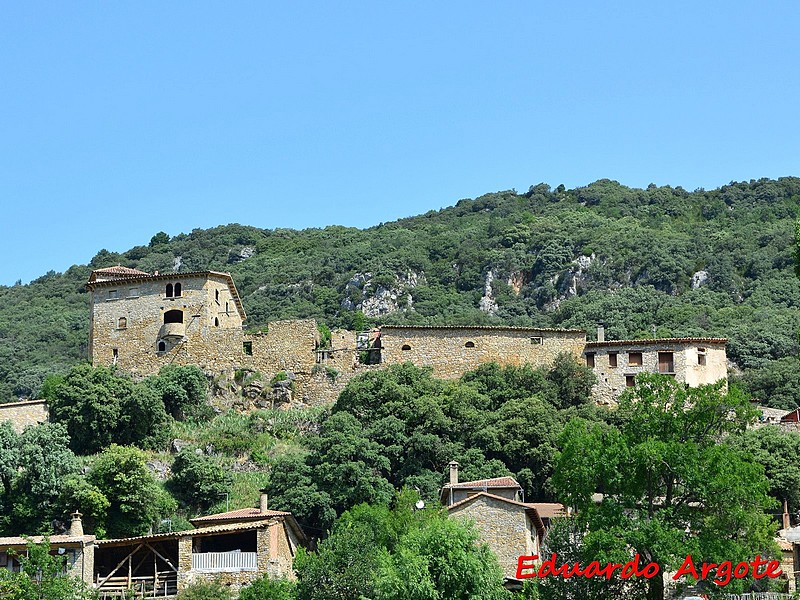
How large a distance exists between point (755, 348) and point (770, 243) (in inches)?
1348

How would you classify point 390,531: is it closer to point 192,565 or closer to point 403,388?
point 192,565

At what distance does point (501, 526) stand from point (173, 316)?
29.6m

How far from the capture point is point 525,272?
120 m

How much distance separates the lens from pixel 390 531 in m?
43.5

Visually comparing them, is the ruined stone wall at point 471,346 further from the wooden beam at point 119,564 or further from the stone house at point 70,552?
the stone house at point 70,552

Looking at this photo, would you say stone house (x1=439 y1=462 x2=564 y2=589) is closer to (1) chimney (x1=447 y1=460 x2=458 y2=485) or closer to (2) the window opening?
(1) chimney (x1=447 y1=460 x2=458 y2=485)

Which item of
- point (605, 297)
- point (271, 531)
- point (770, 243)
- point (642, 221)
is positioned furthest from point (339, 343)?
point (642, 221)

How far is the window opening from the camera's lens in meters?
69.3

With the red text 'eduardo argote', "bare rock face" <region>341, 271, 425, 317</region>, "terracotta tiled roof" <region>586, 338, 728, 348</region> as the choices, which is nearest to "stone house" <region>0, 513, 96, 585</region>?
the red text 'eduardo argote'

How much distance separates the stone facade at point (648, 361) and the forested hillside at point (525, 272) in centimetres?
1011

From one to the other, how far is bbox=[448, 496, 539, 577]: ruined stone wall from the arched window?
1114 inches

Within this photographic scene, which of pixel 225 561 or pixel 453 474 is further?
pixel 453 474

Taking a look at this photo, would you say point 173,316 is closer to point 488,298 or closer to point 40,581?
point 40,581

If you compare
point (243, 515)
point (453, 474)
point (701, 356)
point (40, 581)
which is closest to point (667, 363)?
point (701, 356)
